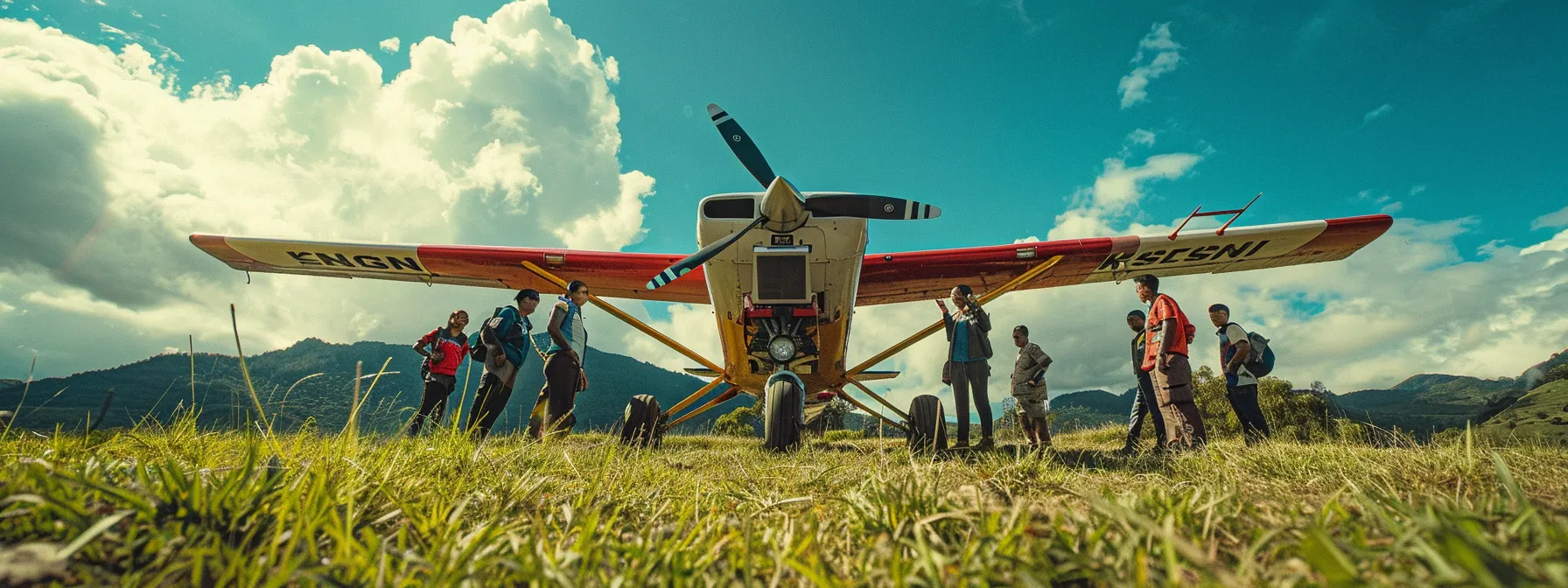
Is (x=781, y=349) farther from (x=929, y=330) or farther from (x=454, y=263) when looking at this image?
Answer: (x=454, y=263)

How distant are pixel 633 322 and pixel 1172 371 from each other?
6062 millimetres

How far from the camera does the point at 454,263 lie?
816 cm

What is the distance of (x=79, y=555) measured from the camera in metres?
0.93

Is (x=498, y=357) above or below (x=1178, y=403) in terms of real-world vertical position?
above

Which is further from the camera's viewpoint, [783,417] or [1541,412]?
[1541,412]

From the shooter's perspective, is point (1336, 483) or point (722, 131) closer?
point (1336, 483)

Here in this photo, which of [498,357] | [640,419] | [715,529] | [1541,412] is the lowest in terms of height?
[1541,412]

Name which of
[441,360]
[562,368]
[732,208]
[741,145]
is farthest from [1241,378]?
[441,360]

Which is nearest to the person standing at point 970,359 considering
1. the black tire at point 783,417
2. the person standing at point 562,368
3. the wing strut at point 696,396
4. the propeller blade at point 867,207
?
the propeller blade at point 867,207

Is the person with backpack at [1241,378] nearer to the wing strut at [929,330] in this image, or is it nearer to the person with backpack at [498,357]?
the wing strut at [929,330]

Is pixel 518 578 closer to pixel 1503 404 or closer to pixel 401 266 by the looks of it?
pixel 401 266

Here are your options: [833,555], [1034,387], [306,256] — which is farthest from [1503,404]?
[306,256]

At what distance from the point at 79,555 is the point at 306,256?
9.73 meters

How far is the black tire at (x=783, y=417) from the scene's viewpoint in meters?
4.19
